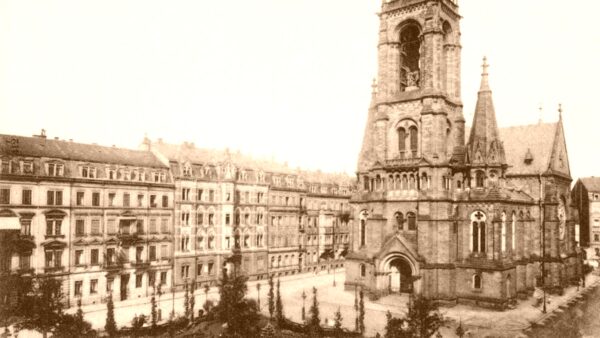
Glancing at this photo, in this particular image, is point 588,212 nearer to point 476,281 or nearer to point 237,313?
point 476,281

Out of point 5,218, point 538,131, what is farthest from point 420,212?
point 5,218

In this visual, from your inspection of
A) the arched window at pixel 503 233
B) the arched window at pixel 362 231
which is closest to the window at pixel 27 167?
the arched window at pixel 362 231

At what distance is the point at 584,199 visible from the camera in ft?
295

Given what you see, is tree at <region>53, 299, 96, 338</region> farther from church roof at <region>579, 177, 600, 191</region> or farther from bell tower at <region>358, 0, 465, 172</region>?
church roof at <region>579, 177, 600, 191</region>

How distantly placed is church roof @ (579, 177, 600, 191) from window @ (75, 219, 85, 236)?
84.8 m

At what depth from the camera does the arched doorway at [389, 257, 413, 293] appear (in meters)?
49.7

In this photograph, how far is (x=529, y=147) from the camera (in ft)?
190

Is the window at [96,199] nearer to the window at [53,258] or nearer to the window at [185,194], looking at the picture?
the window at [53,258]

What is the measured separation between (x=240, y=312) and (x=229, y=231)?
94.7ft

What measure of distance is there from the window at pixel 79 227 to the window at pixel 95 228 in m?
0.88

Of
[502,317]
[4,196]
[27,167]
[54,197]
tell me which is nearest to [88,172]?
[54,197]

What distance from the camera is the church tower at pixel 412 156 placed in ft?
156

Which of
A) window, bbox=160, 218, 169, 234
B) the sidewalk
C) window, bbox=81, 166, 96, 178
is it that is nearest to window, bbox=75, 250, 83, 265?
window, bbox=81, 166, 96, 178

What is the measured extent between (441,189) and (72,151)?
36.2 meters
